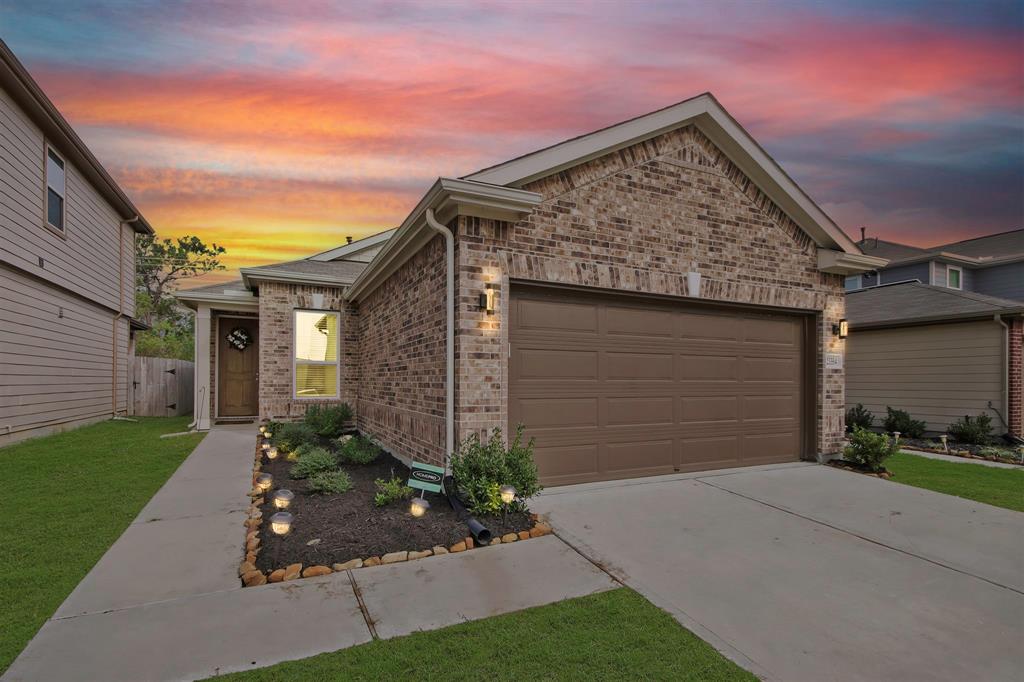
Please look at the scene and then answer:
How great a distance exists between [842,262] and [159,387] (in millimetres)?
17539

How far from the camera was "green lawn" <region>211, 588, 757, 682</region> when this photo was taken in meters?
2.55

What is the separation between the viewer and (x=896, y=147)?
42.2 feet

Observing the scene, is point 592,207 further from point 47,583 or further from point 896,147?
point 896,147

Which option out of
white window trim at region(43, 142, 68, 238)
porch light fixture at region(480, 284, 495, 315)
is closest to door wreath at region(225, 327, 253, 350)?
white window trim at region(43, 142, 68, 238)

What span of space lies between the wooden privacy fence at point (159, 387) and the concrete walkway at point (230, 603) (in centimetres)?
1187

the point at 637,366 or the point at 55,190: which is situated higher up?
the point at 55,190

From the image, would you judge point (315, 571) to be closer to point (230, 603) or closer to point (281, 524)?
point (230, 603)

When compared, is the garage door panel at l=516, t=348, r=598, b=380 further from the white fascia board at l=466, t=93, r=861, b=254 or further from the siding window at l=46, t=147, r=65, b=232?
the siding window at l=46, t=147, r=65, b=232

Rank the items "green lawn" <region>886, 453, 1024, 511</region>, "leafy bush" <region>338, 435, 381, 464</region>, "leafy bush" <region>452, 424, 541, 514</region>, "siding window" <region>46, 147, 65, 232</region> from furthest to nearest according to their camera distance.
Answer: "siding window" <region>46, 147, 65, 232</region> < "leafy bush" <region>338, 435, 381, 464</region> < "green lawn" <region>886, 453, 1024, 511</region> < "leafy bush" <region>452, 424, 541, 514</region>

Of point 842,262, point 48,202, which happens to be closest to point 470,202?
point 842,262

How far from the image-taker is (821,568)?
3.97 metres

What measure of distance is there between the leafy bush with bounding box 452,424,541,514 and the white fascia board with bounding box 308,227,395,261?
33.3 feet

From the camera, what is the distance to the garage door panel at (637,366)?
6.52 metres

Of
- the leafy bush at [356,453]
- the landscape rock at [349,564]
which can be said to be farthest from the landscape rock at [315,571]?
the leafy bush at [356,453]
